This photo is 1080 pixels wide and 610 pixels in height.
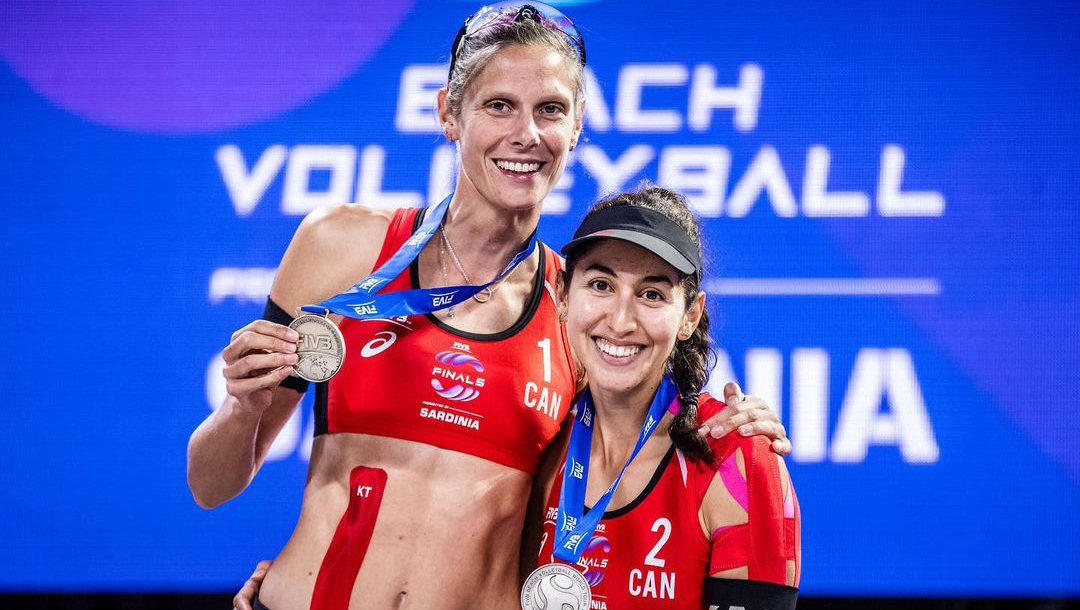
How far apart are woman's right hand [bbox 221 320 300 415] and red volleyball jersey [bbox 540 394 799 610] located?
2.36 ft

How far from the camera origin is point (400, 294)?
2059 millimetres

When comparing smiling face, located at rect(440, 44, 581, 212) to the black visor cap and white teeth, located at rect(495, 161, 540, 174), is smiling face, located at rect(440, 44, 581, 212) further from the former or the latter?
the black visor cap

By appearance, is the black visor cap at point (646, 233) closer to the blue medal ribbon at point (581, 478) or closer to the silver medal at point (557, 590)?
the blue medal ribbon at point (581, 478)

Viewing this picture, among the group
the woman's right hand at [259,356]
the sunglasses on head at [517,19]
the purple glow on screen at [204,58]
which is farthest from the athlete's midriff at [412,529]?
the purple glow on screen at [204,58]

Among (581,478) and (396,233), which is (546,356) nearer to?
(581,478)

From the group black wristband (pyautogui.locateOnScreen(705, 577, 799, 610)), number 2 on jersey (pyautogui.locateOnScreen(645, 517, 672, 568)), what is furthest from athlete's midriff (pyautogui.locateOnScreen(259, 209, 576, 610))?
black wristband (pyautogui.locateOnScreen(705, 577, 799, 610))

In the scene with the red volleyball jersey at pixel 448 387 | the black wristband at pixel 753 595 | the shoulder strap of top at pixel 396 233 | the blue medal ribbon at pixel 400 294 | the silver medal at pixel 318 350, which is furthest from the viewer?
the shoulder strap of top at pixel 396 233

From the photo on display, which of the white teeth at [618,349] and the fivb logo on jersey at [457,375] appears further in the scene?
the fivb logo on jersey at [457,375]

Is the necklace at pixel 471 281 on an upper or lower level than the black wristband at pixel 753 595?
upper

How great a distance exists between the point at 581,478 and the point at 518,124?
775 mm

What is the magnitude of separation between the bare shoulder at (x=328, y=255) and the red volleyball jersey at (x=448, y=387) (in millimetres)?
98

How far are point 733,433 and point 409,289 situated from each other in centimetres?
77

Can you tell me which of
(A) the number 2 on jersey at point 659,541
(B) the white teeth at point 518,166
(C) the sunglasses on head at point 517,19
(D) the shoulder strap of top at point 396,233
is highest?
(C) the sunglasses on head at point 517,19

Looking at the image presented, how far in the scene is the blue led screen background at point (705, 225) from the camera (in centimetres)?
368
